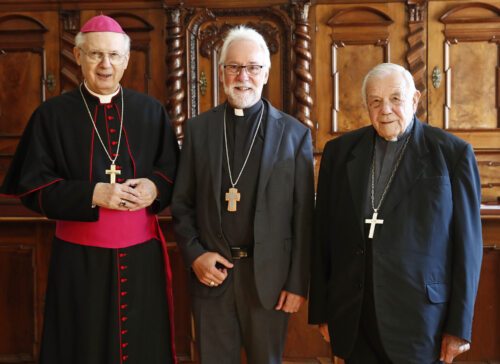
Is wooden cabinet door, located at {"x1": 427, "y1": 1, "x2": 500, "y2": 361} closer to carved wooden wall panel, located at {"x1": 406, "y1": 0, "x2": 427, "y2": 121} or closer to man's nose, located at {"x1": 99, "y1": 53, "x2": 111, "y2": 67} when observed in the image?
carved wooden wall panel, located at {"x1": 406, "y1": 0, "x2": 427, "y2": 121}

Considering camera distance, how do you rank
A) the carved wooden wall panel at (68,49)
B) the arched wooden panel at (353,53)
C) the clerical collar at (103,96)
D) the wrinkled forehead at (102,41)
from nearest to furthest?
the wrinkled forehead at (102,41) < the clerical collar at (103,96) < the arched wooden panel at (353,53) < the carved wooden wall panel at (68,49)

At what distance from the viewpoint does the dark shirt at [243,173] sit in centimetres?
283

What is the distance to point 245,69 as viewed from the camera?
2846mm

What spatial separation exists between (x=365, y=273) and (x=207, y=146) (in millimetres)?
907

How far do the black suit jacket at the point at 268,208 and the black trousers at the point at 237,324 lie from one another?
0.17ft

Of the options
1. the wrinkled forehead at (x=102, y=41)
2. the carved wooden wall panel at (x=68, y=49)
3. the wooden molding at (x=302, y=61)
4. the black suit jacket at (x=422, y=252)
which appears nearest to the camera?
the black suit jacket at (x=422, y=252)

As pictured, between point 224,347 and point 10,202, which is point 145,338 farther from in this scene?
point 10,202

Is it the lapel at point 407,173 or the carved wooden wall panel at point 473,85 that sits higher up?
the carved wooden wall panel at point 473,85

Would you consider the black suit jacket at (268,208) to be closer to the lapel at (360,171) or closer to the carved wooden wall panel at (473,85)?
the lapel at (360,171)

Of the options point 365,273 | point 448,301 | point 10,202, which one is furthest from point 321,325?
point 10,202

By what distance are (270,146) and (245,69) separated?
0.36m

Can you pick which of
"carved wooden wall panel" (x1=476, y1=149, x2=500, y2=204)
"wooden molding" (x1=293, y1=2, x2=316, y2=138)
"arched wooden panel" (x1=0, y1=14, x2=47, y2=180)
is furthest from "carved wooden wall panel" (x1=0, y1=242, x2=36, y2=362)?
"carved wooden wall panel" (x1=476, y1=149, x2=500, y2=204)

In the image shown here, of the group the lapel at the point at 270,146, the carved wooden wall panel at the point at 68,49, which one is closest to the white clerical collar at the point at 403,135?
the lapel at the point at 270,146

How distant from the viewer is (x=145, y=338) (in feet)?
10.1
